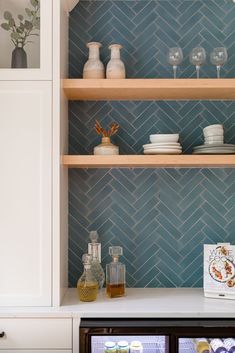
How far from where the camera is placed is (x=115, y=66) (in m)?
2.19

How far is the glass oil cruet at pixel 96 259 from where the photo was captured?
2209 millimetres

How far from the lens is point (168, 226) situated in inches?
94.5

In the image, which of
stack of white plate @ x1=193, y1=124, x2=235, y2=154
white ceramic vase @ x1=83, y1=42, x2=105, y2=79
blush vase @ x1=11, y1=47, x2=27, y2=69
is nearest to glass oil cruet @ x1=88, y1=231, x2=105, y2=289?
stack of white plate @ x1=193, y1=124, x2=235, y2=154

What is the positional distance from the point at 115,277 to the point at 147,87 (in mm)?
1065

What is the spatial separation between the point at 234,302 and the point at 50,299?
3.21 ft

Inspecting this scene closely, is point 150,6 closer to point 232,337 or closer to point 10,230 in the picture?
point 10,230

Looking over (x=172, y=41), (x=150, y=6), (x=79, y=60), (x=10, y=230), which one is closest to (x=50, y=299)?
(x=10, y=230)

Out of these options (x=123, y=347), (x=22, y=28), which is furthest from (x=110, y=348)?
(x=22, y=28)

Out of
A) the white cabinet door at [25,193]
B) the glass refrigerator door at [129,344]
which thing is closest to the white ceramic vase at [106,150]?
the white cabinet door at [25,193]

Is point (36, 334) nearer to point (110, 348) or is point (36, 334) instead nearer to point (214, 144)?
point (110, 348)

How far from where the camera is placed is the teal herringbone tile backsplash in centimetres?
240

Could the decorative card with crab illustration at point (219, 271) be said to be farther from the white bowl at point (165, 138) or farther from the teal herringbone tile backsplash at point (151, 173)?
the white bowl at point (165, 138)

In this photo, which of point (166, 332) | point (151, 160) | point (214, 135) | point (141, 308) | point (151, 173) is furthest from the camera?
point (151, 173)

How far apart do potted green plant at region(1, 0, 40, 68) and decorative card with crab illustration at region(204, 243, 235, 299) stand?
4.85 ft
